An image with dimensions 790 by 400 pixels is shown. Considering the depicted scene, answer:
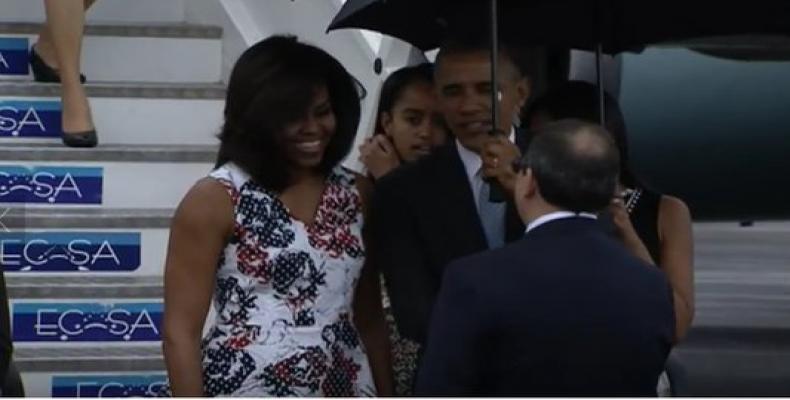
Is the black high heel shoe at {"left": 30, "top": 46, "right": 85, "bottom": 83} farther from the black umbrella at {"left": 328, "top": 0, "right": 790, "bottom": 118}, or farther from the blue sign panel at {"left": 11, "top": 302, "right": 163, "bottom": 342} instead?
the black umbrella at {"left": 328, "top": 0, "right": 790, "bottom": 118}

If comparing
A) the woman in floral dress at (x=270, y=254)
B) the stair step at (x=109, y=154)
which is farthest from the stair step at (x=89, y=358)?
the woman in floral dress at (x=270, y=254)

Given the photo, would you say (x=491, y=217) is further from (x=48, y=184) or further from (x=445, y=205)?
(x=48, y=184)

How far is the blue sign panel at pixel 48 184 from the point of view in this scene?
723 centimetres

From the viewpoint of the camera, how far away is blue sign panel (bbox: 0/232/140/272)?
7055mm

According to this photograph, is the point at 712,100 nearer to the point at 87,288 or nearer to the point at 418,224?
the point at 87,288

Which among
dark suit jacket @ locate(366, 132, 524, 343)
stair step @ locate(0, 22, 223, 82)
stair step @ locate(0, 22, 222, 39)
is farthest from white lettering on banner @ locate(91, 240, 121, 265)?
dark suit jacket @ locate(366, 132, 524, 343)

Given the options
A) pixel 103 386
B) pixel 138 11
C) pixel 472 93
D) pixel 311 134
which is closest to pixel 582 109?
pixel 472 93

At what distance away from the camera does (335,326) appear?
15.2ft

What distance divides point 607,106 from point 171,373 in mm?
1184

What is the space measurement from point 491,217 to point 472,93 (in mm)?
306

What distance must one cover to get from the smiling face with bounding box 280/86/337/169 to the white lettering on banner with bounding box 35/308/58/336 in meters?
2.44

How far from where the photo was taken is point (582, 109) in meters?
Answer: 4.92

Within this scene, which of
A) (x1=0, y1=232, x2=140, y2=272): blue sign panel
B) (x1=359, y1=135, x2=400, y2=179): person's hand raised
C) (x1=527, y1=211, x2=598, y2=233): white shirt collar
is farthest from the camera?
(x1=0, y1=232, x2=140, y2=272): blue sign panel

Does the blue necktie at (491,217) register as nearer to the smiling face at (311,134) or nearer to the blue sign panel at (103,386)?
the smiling face at (311,134)
